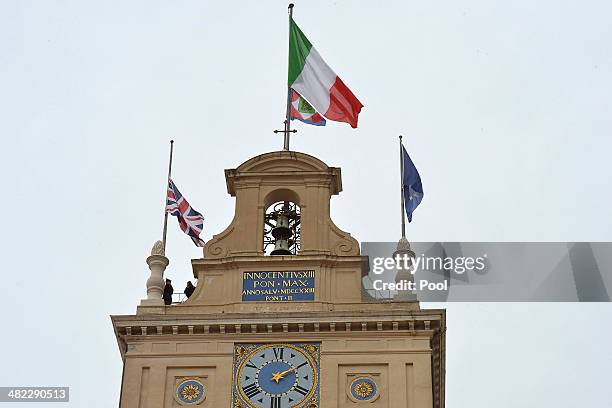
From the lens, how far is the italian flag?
155ft

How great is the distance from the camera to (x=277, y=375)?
4188 cm

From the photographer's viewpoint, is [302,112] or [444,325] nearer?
[444,325]

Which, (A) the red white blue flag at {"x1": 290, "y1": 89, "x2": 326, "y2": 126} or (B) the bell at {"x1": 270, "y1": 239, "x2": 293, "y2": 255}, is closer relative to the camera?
(B) the bell at {"x1": 270, "y1": 239, "x2": 293, "y2": 255}

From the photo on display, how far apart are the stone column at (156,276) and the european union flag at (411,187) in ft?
23.7

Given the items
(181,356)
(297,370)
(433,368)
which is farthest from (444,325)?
(181,356)

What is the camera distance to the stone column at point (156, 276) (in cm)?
4362

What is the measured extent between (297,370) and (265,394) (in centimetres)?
109

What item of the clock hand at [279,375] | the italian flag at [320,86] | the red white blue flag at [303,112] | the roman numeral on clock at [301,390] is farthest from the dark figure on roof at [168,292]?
the italian flag at [320,86]

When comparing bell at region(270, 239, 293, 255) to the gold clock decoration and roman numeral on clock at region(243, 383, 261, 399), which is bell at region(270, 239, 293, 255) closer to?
roman numeral on clock at region(243, 383, 261, 399)

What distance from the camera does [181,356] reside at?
4250 centimetres

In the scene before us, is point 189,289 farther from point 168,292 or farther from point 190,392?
point 190,392

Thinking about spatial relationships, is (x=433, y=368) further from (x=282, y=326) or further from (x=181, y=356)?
(x=181, y=356)

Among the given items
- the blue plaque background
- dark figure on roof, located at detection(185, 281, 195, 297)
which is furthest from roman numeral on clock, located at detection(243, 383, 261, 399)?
dark figure on roof, located at detection(185, 281, 195, 297)

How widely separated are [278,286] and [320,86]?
726 centimetres
